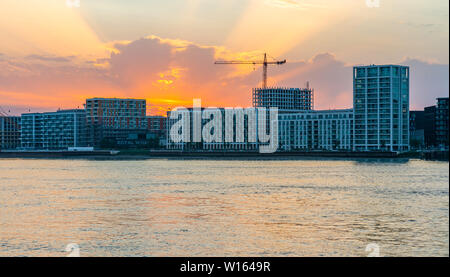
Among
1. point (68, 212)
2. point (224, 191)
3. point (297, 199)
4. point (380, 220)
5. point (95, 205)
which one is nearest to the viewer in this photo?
point (380, 220)

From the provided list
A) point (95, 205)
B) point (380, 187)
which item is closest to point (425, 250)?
point (95, 205)

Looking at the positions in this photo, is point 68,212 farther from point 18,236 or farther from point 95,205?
point 18,236

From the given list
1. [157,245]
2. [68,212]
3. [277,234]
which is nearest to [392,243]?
[277,234]

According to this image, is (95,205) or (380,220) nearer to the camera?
(380,220)
